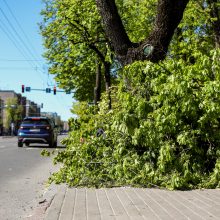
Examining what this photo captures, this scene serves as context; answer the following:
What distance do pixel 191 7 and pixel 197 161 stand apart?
50.7ft

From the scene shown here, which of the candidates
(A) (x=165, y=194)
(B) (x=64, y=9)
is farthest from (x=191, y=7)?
(A) (x=165, y=194)

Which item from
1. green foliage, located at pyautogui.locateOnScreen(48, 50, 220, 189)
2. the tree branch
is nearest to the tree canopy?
green foliage, located at pyautogui.locateOnScreen(48, 50, 220, 189)

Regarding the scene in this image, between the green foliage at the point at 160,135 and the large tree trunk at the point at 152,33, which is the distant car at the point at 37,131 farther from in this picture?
the green foliage at the point at 160,135

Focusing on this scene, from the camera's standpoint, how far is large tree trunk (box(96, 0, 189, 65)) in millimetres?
10719

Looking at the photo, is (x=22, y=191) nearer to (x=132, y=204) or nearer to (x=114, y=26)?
(x=132, y=204)

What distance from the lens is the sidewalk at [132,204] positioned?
612cm

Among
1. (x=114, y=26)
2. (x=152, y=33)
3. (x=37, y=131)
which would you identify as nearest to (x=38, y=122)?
(x=37, y=131)

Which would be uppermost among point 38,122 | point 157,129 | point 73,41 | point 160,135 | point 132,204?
point 73,41

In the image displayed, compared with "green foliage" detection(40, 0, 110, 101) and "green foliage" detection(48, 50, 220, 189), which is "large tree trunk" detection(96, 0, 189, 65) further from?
"green foliage" detection(40, 0, 110, 101)

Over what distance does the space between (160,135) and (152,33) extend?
9.07ft

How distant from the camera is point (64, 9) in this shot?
25406mm

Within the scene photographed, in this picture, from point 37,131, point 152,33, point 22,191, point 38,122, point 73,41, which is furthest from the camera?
point 38,122

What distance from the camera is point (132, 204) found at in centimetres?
694

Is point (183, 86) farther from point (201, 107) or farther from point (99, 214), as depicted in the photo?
point (99, 214)
